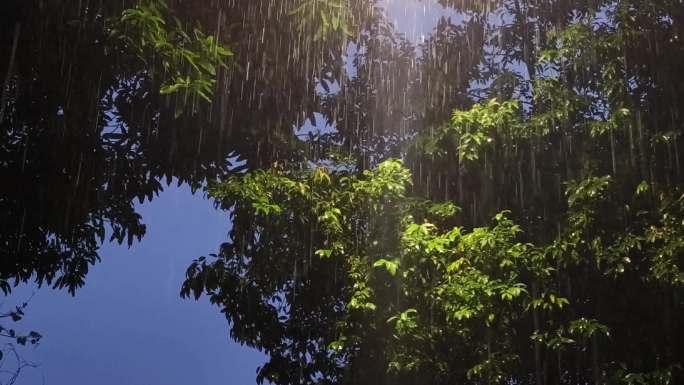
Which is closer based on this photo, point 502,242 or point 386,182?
point 502,242

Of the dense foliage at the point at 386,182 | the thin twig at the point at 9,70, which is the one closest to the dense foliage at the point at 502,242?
the dense foliage at the point at 386,182

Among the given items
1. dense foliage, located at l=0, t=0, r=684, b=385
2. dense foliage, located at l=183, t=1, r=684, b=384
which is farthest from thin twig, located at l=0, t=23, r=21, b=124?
dense foliage, located at l=183, t=1, r=684, b=384

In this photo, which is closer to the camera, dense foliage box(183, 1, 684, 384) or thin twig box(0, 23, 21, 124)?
thin twig box(0, 23, 21, 124)

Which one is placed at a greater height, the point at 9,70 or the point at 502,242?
the point at 9,70

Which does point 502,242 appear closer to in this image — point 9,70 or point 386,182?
point 386,182

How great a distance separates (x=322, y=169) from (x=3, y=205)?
10.0ft

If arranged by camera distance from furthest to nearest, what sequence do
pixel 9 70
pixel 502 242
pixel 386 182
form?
pixel 386 182 → pixel 502 242 → pixel 9 70

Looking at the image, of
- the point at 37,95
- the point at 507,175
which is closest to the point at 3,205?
the point at 37,95

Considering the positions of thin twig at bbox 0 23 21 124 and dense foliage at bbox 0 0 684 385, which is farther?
dense foliage at bbox 0 0 684 385

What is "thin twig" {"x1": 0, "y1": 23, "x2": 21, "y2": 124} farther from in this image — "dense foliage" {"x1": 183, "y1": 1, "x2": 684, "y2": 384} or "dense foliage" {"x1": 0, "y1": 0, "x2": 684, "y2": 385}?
"dense foliage" {"x1": 183, "y1": 1, "x2": 684, "y2": 384}

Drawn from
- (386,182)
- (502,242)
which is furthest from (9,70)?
(502,242)

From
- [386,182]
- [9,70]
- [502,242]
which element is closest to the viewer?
[9,70]

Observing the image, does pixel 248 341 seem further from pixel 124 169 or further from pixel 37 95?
pixel 37 95

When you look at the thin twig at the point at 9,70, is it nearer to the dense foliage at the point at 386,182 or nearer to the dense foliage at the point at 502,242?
the dense foliage at the point at 386,182
